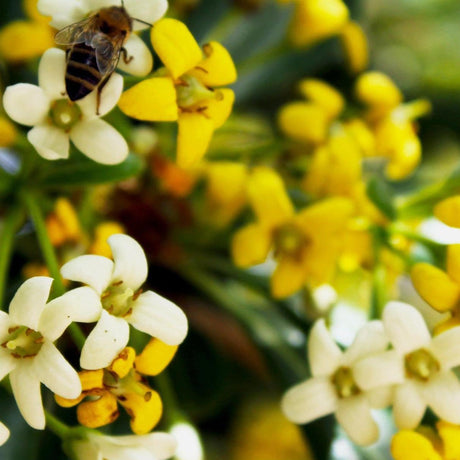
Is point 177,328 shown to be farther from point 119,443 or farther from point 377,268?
point 377,268

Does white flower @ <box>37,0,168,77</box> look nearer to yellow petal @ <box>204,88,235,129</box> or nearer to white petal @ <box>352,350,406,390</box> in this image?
yellow petal @ <box>204,88,235,129</box>

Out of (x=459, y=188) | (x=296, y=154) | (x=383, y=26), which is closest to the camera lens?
(x=459, y=188)

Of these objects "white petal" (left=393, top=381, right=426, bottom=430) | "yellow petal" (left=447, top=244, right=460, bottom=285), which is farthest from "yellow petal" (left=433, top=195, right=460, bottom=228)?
"white petal" (left=393, top=381, right=426, bottom=430)

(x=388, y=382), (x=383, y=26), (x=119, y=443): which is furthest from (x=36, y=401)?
(x=383, y=26)

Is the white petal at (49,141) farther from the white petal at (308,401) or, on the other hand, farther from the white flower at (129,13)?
the white petal at (308,401)

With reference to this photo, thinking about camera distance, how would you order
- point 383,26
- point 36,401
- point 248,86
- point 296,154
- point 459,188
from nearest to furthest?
point 36,401 < point 459,188 < point 296,154 < point 248,86 < point 383,26

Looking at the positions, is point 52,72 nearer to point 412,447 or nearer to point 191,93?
point 191,93
